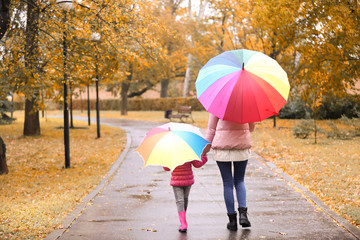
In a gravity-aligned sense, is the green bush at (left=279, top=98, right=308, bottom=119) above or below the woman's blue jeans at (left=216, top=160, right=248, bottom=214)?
above

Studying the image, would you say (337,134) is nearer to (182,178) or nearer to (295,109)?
(295,109)

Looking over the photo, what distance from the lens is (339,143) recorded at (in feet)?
48.1

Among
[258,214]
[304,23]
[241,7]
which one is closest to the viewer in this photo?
[258,214]

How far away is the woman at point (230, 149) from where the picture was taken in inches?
199

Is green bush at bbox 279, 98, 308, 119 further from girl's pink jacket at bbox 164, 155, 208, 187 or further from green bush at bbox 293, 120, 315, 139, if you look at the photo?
girl's pink jacket at bbox 164, 155, 208, 187

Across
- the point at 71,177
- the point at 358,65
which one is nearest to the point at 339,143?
the point at 358,65

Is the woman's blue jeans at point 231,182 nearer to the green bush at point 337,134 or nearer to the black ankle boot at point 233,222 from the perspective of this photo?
the black ankle boot at point 233,222

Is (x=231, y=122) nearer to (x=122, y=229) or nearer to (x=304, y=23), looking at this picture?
(x=122, y=229)

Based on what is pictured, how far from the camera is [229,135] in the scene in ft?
16.6

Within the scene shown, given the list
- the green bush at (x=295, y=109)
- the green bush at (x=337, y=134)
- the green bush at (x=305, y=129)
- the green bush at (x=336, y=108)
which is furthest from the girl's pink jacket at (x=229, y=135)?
the green bush at (x=295, y=109)

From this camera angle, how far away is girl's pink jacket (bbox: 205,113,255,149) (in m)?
5.06

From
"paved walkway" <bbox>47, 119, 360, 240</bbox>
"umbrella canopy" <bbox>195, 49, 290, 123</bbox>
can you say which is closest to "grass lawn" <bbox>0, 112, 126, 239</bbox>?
"paved walkway" <bbox>47, 119, 360, 240</bbox>

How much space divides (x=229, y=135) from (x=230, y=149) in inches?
6.9

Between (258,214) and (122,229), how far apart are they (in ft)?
6.64
